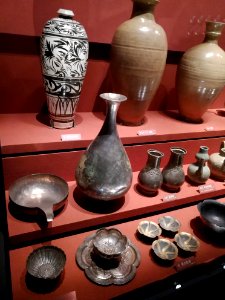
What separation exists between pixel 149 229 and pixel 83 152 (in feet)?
1.65

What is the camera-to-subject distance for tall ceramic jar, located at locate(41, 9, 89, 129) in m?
1.20

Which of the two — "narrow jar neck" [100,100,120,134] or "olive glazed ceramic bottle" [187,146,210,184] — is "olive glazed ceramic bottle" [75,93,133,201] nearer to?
"narrow jar neck" [100,100,120,134]

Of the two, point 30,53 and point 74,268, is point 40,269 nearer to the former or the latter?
point 74,268

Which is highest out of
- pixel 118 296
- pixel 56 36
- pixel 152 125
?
pixel 56 36

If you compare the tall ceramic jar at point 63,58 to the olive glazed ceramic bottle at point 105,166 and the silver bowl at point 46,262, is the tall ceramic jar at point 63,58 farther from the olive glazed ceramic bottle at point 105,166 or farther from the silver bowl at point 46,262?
the silver bowl at point 46,262

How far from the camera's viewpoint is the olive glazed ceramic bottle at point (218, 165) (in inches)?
64.4

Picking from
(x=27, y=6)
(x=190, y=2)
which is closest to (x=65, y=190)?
(x=27, y=6)

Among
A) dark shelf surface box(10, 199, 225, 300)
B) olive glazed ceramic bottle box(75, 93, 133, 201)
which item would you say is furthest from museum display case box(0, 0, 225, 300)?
olive glazed ceramic bottle box(75, 93, 133, 201)

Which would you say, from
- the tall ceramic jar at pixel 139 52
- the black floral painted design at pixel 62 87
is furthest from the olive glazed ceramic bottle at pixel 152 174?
the black floral painted design at pixel 62 87

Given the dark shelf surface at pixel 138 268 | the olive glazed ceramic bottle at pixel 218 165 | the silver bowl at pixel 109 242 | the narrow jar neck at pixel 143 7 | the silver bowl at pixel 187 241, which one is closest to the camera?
the dark shelf surface at pixel 138 268

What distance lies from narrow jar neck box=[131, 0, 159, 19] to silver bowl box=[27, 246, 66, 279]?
120 centimetres

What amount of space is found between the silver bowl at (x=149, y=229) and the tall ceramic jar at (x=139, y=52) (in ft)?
2.20

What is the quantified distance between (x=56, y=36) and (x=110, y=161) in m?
0.59

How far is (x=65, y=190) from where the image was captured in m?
1.29
